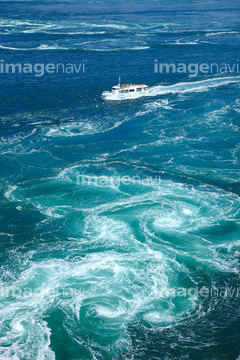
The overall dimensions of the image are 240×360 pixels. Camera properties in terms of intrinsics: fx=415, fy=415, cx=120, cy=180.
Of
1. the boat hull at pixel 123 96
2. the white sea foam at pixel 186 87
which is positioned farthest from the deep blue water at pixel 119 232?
the white sea foam at pixel 186 87

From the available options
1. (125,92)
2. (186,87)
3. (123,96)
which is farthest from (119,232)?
(186,87)

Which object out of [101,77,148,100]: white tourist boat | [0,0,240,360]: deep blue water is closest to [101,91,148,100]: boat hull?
[101,77,148,100]: white tourist boat

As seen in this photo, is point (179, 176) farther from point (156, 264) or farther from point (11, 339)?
point (11, 339)

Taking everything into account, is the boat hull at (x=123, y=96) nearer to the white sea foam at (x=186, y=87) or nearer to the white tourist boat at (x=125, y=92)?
the white tourist boat at (x=125, y=92)

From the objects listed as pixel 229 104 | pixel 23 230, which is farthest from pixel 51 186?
pixel 229 104

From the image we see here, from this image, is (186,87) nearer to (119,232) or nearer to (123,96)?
(123,96)
